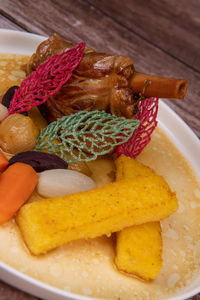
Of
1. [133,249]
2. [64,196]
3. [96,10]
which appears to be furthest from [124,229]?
[96,10]

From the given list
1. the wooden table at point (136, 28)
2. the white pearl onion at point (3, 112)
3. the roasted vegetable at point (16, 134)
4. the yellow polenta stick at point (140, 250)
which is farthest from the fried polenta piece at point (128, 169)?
the wooden table at point (136, 28)

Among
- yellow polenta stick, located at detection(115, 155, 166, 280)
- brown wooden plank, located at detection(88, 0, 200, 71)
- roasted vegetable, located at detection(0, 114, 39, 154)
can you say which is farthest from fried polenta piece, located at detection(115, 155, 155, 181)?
brown wooden plank, located at detection(88, 0, 200, 71)

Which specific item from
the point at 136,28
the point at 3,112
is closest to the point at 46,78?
the point at 3,112

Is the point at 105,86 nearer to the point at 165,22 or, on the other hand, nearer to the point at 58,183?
the point at 58,183

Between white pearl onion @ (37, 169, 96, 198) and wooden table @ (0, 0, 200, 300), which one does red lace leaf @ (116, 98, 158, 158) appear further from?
wooden table @ (0, 0, 200, 300)

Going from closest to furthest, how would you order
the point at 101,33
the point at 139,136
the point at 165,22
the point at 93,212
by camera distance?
the point at 93,212
the point at 139,136
the point at 101,33
the point at 165,22

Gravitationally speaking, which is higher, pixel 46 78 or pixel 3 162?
pixel 46 78

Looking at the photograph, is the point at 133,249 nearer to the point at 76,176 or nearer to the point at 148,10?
the point at 76,176
